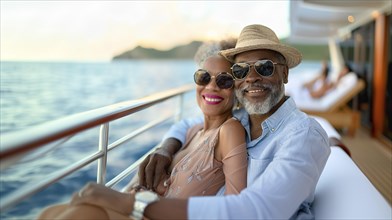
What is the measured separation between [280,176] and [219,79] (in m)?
0.61

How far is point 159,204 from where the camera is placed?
1144mm

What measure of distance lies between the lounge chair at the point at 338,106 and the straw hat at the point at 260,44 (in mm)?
4094

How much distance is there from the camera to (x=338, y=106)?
18.3ft

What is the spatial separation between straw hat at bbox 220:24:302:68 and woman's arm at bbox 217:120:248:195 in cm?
28

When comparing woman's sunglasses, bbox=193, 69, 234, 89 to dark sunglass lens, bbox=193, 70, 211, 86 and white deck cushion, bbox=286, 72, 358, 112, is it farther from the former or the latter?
white deck cushion, bbox=286, 72, 358, 112

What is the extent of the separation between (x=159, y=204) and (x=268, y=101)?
64 centimetres

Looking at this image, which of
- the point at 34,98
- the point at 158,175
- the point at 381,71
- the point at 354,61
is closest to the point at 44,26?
the point at 34,98

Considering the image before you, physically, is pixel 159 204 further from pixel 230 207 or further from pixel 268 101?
pixel 268 101

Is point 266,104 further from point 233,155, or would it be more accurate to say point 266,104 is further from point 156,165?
point 156,165

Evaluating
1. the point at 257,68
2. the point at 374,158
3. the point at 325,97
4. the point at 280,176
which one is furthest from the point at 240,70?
the point at 325,97

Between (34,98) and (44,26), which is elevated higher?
(44,26)

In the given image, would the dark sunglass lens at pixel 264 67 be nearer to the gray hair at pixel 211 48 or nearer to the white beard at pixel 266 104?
the white beard at pixel 266 104

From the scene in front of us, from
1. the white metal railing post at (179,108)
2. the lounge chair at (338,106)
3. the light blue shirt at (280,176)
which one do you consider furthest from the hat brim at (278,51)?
the lounge chair at (338,106)

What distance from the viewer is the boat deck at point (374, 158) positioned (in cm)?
331
